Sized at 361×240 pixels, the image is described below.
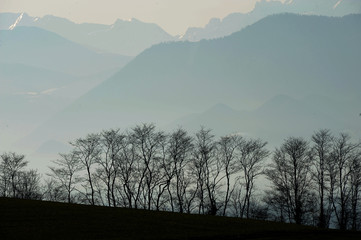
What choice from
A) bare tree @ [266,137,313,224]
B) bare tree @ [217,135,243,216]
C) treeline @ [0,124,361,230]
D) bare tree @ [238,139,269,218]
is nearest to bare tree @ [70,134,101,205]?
treeline @ [0,124,361,230]

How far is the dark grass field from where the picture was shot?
140 ft

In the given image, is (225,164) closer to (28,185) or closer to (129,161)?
(129,161)

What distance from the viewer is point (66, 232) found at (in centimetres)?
4241

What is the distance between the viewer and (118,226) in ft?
157

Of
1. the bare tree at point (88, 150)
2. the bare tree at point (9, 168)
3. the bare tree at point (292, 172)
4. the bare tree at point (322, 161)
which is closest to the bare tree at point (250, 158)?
the bare tree at point (292, 172)

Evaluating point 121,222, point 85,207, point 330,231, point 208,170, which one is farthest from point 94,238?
point 208,170

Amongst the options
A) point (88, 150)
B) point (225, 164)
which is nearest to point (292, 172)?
point (225, 164)

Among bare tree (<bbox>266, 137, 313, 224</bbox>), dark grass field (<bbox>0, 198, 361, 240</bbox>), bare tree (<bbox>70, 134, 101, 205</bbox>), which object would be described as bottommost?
dark grass field (<bbox>0, 198, 361, 240</bbox>)

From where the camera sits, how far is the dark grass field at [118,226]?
42.6 m

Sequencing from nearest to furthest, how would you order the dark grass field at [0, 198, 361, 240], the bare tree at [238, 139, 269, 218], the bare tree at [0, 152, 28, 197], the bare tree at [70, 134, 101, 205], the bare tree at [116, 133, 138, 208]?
1. the dark grass field at [0, 198, 361, 240]
2. the bare tree at [238, 139, 269, 218]
3. the bare tree at [116, 133, 138, 208]
4. the bare tree at [70, 134, 101, 205]
5. the bare tree at [0, 152, 28, 197]

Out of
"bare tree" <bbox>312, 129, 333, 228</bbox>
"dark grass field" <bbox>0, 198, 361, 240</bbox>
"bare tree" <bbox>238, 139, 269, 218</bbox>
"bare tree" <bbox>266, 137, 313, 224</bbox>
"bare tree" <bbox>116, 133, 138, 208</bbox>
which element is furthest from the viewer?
"bare tree" <bbox>116, 133, 138, 208</bbox>

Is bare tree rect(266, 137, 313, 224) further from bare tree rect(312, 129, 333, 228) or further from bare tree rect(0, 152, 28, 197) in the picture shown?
bare tree rect(0, 152, 28, 197)

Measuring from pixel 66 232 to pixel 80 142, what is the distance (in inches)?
2054

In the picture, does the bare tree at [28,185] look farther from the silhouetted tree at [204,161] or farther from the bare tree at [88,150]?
the silhouetted tree at [204,161]
